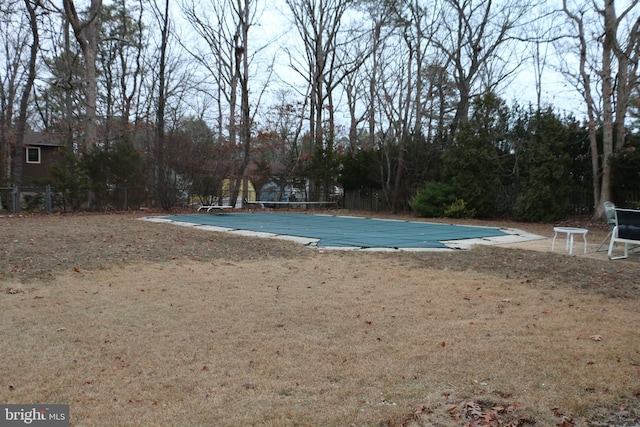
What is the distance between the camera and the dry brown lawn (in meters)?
2.23

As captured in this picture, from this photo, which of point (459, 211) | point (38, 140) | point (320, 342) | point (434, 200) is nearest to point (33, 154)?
point (38, 140)

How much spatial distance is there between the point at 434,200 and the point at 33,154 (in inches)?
963

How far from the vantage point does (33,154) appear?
27.6m

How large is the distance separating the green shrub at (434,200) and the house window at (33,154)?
23.6m

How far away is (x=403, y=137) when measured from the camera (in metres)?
18.1

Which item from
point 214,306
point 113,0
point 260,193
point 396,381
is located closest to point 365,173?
point 260,193

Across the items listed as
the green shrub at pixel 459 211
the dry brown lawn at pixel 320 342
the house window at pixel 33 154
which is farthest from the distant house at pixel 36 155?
the dry brown lawn at pixel 320 342

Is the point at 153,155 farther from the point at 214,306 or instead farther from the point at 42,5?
the point at 214,306

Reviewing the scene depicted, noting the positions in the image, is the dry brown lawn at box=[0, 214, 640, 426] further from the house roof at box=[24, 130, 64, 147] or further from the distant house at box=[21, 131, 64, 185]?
the distant house at box=[21, 131, 64, 185]

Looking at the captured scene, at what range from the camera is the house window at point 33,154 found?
27.4m
